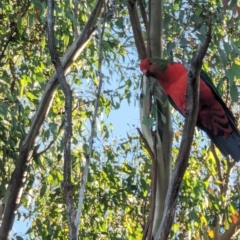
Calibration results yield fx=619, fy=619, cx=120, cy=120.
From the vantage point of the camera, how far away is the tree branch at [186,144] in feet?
4.09

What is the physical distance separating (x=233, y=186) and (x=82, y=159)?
148 centimetres

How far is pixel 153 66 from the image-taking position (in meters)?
2.41

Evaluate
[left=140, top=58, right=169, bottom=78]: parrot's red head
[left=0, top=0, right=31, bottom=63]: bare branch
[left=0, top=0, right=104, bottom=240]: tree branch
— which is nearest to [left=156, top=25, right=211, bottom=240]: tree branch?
[left=140, top=58, right=169, bottom=78]: parrot's red head

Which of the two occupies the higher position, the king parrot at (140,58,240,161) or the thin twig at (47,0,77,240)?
the king parrot at (140,58,240,161)

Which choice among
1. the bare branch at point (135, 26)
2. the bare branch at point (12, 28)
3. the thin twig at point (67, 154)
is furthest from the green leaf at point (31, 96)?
the thin twig at point (67, 154)

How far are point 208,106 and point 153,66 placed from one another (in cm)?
29

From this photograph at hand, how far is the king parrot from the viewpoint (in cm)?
245

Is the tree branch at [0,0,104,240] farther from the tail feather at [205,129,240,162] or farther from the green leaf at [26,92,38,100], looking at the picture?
the tail feather at [205,129,240,162]

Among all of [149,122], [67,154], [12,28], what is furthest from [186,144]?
[12,28]

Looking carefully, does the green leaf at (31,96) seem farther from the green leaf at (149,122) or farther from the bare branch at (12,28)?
the green leaf at (149,122)

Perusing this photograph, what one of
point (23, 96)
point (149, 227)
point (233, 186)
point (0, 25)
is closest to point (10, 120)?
point (23, 96)

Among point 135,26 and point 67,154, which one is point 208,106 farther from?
point 67,154

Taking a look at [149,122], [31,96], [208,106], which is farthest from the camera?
[31,96]

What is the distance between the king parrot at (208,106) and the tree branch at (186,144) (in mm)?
1089
